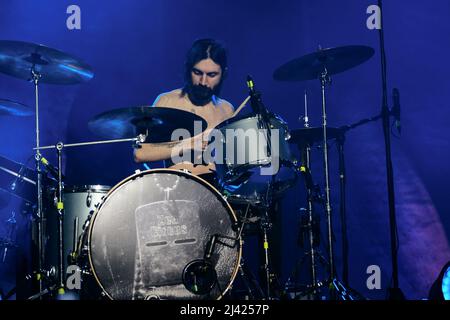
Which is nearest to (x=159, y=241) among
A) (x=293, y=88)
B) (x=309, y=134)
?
(x=309, y=134)

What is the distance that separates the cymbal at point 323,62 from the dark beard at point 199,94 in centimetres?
89

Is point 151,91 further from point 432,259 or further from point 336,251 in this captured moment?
point 432,259

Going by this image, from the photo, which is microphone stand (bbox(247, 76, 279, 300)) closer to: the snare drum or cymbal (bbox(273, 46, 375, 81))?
the snare drum

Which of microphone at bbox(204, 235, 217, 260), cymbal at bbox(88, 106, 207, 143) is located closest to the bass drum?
microphone at bbox(204, 235, 217, 260)

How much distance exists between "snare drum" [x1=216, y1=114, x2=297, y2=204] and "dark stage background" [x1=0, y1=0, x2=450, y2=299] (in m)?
1.32

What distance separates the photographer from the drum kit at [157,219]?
149 inches

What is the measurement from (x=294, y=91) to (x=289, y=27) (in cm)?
61

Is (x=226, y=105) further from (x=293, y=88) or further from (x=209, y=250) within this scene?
(x=209, y=250)

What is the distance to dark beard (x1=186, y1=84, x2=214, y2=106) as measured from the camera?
5.37m

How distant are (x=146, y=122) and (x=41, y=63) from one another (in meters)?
0.98

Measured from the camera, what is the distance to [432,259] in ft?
16.8

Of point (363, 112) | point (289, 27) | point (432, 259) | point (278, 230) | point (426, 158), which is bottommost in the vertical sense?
point (432, 259)
